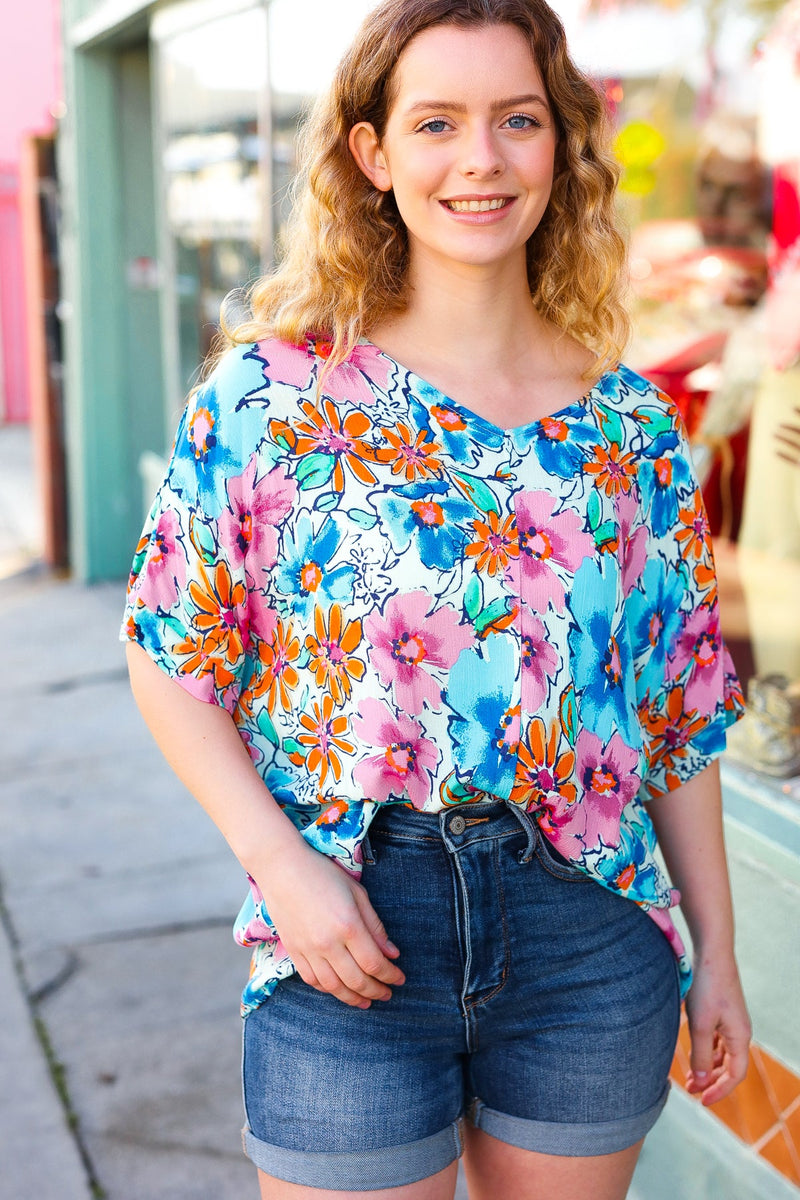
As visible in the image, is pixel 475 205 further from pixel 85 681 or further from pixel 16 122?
pixel 16 122

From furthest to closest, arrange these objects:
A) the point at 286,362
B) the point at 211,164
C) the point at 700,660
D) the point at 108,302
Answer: the point at 108,302 < the point at 211,164 < the point at 700,660 < the point at 286,362

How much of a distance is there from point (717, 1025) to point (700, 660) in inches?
18.7

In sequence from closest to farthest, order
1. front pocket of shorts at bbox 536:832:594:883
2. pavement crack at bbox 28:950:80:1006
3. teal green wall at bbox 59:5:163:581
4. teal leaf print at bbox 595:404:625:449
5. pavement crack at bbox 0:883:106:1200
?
front pocket of shorts at bbox 536:832:594:883 → teal leaf print at bbox 595:404:625:449 → pavement crack at bbox 0:883:106:1200 → pavement crack at bbox 28:950:80:1006 → teal green wall at bbox 59:5:163:581

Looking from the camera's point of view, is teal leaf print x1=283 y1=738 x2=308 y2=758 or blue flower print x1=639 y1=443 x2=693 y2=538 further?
blue flower print x1=639 y1=443 x2=693 y2=538

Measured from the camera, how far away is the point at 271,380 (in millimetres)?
1414

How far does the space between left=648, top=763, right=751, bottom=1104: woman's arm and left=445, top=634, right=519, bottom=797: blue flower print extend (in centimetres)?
39

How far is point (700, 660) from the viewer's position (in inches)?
65.1

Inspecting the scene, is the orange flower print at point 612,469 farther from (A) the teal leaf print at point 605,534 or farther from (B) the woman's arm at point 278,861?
(B) the woman's arm at point 278,861

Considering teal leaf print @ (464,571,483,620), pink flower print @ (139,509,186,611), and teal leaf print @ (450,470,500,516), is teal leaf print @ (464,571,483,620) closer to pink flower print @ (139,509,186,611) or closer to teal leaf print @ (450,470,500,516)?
teal leaf print @ (450,470,500,516)

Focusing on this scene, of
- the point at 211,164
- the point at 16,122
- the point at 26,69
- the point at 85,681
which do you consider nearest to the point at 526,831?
the point at 85,681

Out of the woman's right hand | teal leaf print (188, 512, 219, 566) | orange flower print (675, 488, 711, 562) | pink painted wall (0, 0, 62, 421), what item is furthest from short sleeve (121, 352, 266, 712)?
pink painted wall (0, 0, 62, 421)

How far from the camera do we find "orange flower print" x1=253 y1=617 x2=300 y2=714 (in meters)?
1.42

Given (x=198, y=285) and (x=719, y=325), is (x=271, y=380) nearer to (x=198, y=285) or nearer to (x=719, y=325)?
(x=719, y=325)

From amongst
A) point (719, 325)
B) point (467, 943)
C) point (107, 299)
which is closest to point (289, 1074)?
point (467, 943)
